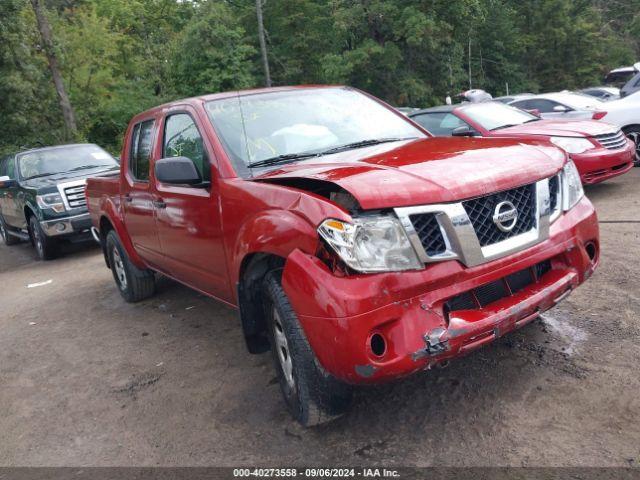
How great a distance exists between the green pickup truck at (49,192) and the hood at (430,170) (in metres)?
6.23

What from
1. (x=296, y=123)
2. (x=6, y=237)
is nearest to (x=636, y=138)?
(x=296, y=123)

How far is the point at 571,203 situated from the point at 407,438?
159 cm

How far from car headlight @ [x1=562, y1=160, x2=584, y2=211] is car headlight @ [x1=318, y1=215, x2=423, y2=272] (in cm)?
115

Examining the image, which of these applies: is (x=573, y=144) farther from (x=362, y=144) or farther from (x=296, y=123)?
(x=296, y=123)

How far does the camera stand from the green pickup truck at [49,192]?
9375mm

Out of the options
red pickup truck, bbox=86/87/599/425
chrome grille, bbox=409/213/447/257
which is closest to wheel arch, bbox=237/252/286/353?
red pickup truck, bbox=86/87/599/425

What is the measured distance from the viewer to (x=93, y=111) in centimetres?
2755

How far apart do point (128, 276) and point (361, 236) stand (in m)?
4.01

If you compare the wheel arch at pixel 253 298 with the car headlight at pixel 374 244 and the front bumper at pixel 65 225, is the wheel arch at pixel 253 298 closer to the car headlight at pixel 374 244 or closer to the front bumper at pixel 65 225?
the car headlight at pixel 374 244

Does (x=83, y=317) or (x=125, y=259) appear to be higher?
(x=125, y=259)

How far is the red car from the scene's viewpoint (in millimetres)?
7762


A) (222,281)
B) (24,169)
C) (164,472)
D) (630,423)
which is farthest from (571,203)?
(24,169)

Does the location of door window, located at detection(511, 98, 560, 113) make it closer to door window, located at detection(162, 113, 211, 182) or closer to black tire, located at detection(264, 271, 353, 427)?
door window, located at detection(162, 113, 211, 182)

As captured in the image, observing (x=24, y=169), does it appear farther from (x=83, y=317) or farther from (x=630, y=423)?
(x=630, y=423)
